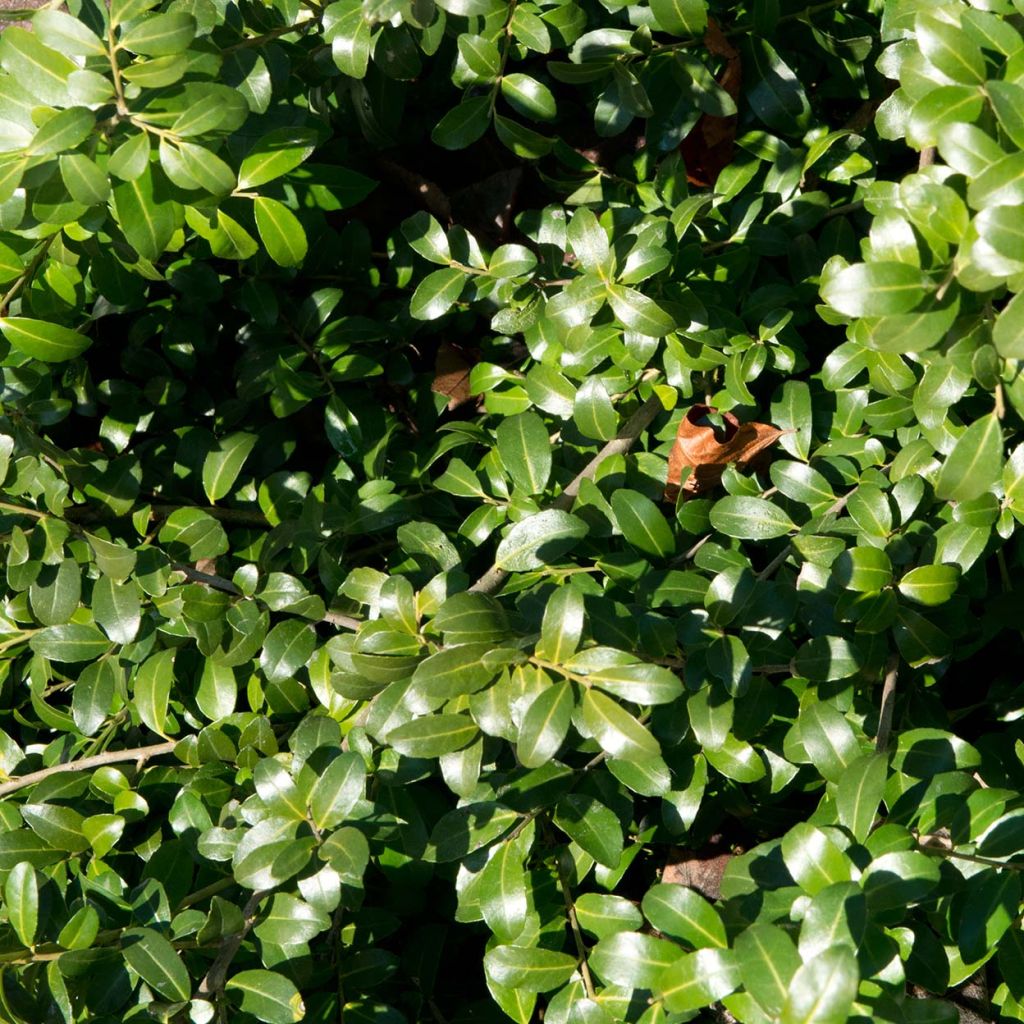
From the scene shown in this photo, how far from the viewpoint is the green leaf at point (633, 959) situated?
1.35m

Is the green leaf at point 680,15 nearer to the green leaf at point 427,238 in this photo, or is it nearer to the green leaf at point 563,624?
the green leaf at point 427,238

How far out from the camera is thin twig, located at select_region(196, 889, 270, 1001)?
156 cm

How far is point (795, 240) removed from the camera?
2.05 metres

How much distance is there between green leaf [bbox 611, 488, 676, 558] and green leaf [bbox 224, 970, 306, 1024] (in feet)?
2.61

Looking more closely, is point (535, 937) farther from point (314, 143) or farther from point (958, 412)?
point (314, 143)

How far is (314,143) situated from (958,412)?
1.06 meters

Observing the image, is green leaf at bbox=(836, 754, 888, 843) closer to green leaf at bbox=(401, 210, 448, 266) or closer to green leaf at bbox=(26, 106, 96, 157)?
green leaf at bbox=(401, 210, 448, 266)

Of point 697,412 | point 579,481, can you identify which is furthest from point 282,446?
point 697,412

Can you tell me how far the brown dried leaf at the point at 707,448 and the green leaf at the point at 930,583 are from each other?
0.46 m

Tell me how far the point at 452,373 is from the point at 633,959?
1.38 metres

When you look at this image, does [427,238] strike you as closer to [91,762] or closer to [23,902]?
[91,762]

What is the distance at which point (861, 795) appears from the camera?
1.42 metres

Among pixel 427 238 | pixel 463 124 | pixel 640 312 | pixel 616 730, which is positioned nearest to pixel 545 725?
pixel 616 730

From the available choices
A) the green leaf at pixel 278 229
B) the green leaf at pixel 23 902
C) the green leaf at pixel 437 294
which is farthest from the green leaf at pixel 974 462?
the green leaf at pixel 23 902
